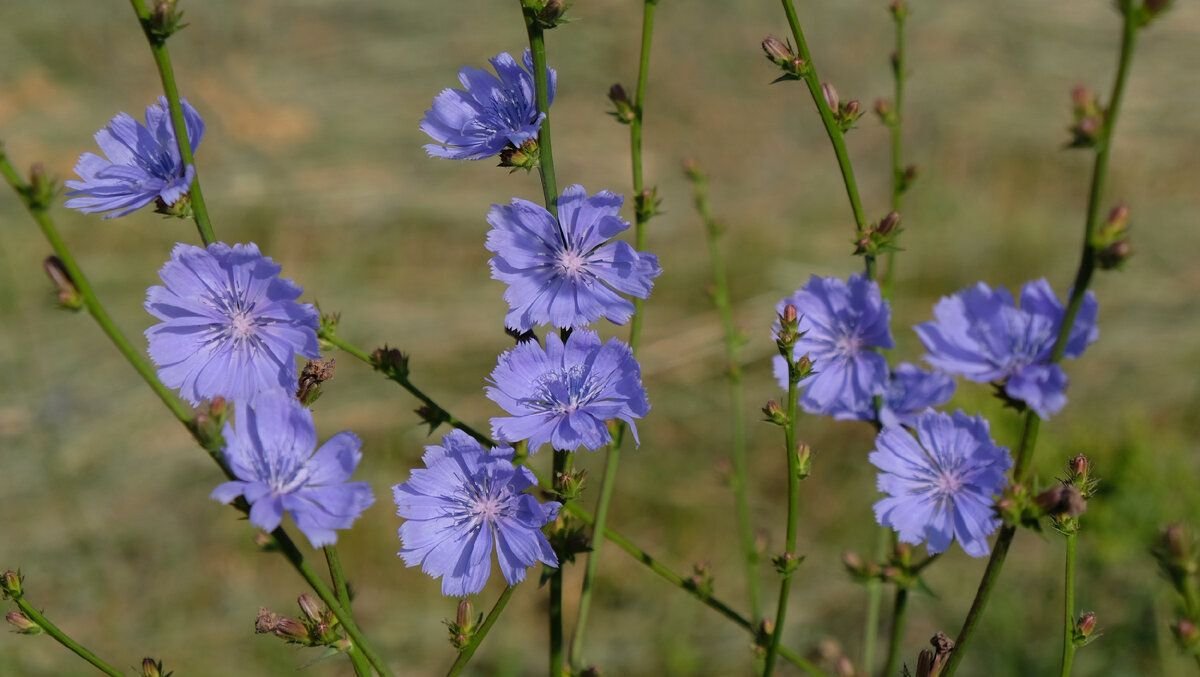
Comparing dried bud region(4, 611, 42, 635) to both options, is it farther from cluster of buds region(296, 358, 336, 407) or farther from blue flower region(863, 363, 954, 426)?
blue flower region(863, 363, 954, 426)

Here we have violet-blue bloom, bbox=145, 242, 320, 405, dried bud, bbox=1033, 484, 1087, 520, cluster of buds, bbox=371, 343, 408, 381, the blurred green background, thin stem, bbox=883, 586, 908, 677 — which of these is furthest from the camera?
the blurred green background

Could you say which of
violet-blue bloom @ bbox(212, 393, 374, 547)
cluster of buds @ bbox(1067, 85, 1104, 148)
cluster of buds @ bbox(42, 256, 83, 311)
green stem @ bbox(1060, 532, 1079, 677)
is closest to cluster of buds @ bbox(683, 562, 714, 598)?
green stem @ bbox(1060, 532, 1079, 677)

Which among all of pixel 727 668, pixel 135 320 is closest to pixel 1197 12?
pixel 727 668

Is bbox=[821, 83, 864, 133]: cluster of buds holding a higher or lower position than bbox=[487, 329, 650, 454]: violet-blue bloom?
higher

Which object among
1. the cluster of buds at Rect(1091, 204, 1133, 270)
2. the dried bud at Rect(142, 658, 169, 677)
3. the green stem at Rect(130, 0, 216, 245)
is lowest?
the dried bud at Rect(142, 658, 169, 677)

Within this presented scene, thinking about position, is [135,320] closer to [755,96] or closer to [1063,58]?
[755,96]

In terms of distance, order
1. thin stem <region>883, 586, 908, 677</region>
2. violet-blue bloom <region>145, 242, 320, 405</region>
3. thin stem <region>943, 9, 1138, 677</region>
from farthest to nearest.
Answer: thin stem <region>883, 586, 908, 677</region>
violet-blue bloom <region>145, 242, 320, 405</region>
thin stem <region>943, 9, 1138, 677</region>

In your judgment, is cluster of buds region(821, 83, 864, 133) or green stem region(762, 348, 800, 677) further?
cluster of buds region(821, 83, 864, 133)

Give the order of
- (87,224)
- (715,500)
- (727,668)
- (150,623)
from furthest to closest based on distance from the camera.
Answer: (87,224)
(715,500)
(150,623)
(727,668)
